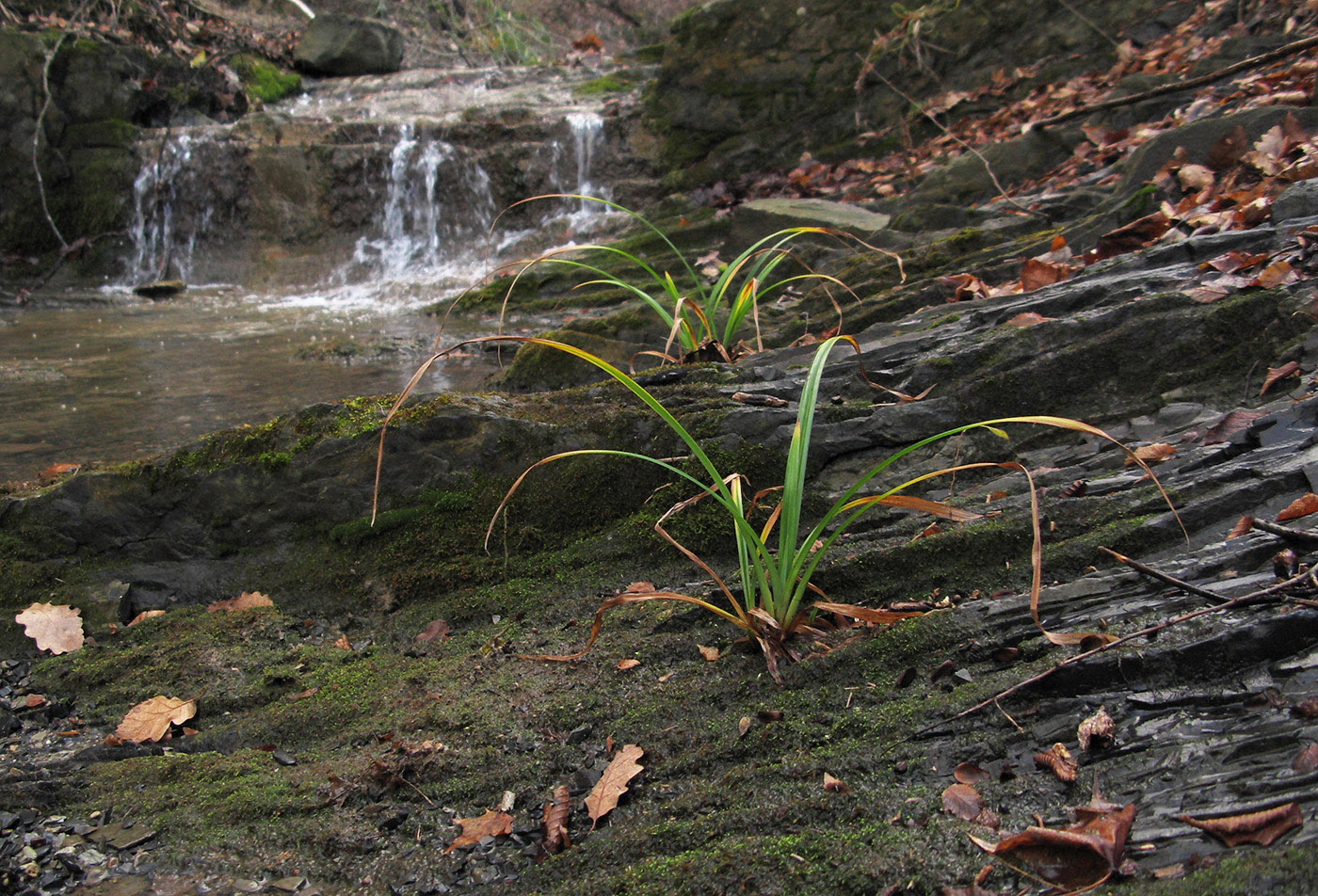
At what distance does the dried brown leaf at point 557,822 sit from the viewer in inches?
59.1

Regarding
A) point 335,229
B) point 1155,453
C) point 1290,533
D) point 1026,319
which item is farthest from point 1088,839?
point 335,229

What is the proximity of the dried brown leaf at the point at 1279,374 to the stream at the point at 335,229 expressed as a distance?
4871 mm

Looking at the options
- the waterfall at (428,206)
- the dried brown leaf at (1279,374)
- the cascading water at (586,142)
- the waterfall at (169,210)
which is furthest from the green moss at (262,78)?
the dried brown leaf at (1279,374)

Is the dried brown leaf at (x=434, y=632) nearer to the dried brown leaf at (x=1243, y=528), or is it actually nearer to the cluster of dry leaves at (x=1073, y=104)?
the dried brown leaf at (x=1243, y=528)

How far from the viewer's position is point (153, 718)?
1.99 metres

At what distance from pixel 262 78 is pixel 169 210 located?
2.99 meters

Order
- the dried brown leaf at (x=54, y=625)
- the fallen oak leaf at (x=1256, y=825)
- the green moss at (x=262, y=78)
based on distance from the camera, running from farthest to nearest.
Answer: the green moss at (x=262, y=78), the dried brown leaf at (x=54, y=625), the fallen oak leaf at (x=1256, y=825)

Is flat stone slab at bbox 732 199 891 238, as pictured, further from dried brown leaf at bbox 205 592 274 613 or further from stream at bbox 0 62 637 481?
dried brown leaf at bbox 205 592 274 613

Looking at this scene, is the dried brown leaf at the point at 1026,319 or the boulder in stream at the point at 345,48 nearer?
the dried brown leaf at the point at 1026,319

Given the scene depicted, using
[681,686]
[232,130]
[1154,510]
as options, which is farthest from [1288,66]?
[232,130]

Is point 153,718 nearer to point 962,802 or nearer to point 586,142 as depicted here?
point 962,802

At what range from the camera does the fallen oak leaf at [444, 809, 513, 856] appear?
1.54 meters

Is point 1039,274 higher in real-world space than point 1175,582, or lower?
higher

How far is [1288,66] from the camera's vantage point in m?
4.73
